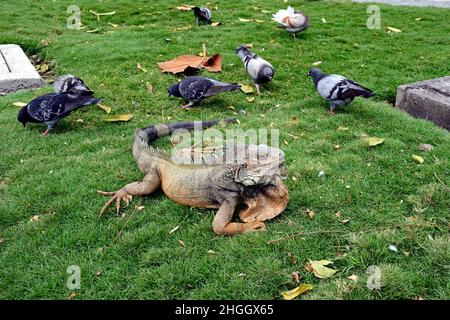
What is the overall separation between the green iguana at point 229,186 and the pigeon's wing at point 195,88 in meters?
1.80

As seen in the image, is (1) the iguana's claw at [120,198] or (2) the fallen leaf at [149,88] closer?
(1) the iguana's claw at [120,198]

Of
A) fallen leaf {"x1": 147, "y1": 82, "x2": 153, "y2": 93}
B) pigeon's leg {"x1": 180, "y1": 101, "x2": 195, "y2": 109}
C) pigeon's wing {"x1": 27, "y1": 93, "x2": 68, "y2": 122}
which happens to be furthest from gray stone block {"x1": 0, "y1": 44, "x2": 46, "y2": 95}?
pigeon's leg {"x1": 180, "y1": 101, "x2": 195, "y2": 109}

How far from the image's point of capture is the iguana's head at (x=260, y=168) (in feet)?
10.7

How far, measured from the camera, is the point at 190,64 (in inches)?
265

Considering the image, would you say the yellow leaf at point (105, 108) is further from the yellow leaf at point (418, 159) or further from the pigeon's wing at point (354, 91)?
the yellow leaf at point (418, 159)

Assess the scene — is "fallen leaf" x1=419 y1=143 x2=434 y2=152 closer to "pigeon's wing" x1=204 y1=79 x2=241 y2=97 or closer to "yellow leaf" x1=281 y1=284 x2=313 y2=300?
"pigeon's wing" x1=204 y1=79 x2=241 y2=97

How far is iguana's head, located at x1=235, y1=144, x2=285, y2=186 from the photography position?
3254 mm

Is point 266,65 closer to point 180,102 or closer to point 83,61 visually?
point 180,102

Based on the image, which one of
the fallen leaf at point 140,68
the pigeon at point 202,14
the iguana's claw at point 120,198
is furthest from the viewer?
the pigeon at point 202,14

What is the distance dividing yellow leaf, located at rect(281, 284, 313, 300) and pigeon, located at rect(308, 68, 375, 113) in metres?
2.76

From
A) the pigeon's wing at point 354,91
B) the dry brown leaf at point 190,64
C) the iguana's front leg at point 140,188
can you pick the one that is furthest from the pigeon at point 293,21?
the iguana's front leg at point 140,188

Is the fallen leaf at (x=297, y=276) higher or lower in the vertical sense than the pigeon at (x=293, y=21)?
lower

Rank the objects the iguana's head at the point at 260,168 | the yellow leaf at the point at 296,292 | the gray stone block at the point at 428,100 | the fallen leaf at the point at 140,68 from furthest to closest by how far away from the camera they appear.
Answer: the fallen leaf at the point at 140,68 < the gray stone block at the point at 428,100 < the iguana's head at the point at 260,168 < the yellow leaf at the point at 296,292
